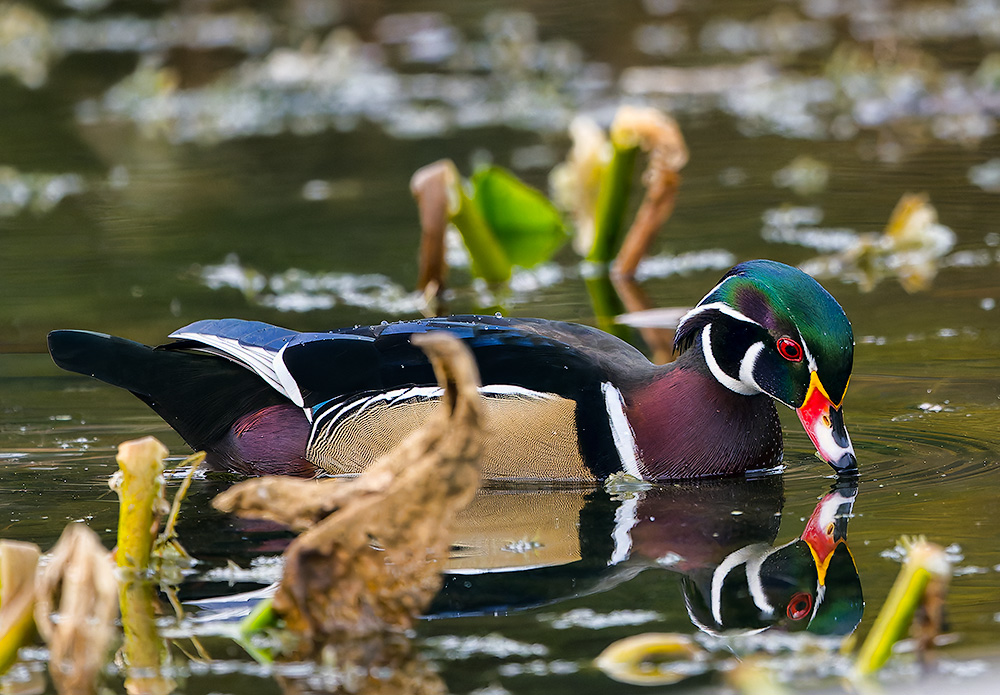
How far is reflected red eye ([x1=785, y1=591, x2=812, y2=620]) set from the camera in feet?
13.9

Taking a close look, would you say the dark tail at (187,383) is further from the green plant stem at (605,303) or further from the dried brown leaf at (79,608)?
the green plant stem at (605,303)

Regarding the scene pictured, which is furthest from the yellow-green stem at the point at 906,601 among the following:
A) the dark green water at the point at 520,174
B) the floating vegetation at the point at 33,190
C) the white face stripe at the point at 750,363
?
the floating vegetation at the point at 33,190

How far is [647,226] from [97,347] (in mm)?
3938

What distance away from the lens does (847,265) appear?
8.88 metres

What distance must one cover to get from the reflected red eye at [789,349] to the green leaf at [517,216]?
132 inches

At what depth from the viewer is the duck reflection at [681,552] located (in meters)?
4.30

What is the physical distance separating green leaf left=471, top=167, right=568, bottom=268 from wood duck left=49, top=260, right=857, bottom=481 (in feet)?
9.69

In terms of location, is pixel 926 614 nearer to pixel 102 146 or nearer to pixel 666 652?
pixel 666 652

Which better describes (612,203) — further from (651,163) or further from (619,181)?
(651,163)

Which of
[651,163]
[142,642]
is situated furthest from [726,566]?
[651,163]

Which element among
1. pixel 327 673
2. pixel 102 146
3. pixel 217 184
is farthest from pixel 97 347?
pixel 102 146

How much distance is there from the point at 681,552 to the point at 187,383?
2.01 meters

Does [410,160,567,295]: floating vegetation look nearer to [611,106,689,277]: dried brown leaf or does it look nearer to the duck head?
[611,106,689,277]: dried brown leaf

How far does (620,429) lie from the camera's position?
556 centimetres
